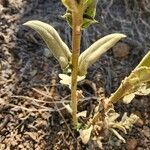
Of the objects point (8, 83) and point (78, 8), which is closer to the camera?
point (78, 8)

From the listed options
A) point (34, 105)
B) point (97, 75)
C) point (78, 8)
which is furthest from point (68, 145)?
point (78, 8)

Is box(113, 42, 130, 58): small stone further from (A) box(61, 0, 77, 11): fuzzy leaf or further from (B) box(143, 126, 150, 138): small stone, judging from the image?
(A) box(61, 0, 77, 11): fuzzy leaf

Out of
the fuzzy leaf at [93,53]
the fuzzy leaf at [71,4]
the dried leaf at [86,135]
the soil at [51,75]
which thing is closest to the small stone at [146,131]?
the soil at [51,75]

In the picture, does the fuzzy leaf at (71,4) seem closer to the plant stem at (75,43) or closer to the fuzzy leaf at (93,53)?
the plant stem at (75,43)

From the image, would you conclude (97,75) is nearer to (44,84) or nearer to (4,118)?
(44,84)

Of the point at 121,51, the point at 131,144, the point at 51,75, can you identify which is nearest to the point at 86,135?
the point at 131,144

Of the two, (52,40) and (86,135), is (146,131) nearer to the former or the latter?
(86,135)
